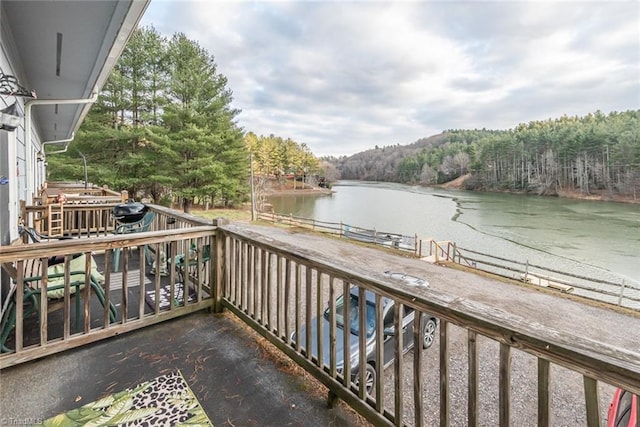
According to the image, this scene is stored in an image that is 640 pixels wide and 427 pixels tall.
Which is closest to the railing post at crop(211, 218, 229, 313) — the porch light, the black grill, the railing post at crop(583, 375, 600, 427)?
the porch light

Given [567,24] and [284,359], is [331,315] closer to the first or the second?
[284,359]

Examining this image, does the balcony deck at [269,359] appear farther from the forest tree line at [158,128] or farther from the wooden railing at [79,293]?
the forest tree line at [158,128]

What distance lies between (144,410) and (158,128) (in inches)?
635

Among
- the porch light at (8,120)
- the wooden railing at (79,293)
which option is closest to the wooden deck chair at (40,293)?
the wooden railing at (79,293)

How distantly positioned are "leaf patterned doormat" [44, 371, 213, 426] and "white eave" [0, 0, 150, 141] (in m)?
2.42

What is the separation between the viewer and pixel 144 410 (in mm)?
1574

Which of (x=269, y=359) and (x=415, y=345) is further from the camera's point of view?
(x=269, y=359)

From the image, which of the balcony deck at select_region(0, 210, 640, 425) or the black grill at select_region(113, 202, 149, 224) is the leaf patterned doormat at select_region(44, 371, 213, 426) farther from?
the black grill at select_region(113, 202, 149, 224)

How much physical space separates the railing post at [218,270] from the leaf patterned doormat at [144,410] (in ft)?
3.07

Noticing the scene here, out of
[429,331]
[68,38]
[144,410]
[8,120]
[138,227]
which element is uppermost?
[68,38]

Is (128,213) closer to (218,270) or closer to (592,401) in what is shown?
(218,270)

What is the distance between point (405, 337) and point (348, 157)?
112 meters

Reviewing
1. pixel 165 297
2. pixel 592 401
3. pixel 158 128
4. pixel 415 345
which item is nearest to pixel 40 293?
pixel 165 297

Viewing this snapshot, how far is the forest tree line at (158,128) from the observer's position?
14719 millimetres
